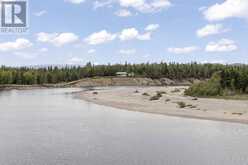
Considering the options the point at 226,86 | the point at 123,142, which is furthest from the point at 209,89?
the point at 123,142

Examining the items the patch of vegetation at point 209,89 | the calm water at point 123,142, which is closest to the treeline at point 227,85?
the patch of vegetation at point 209,89

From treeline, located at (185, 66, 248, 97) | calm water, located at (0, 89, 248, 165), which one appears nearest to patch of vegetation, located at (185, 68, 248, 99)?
treeline, located at (185, 66, 248, 97)

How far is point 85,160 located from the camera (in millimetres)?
25000

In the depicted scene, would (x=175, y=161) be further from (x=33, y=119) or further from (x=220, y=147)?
(x=33, y=119)

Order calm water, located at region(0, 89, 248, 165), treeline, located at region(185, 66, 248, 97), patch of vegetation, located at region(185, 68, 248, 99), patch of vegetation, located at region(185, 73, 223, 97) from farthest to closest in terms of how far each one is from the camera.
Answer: treeline, located at region(185, 66, 248, 97) → patch of vegetation, located at region(185, 73, 223, 97) → patch of vegetation, located at region(185, 68, 248, 99) → calm water, located at region(0, 89, 248, 165)

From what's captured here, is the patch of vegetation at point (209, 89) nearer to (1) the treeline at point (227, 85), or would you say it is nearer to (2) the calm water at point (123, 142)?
(1) the treeline at point (227, 85)

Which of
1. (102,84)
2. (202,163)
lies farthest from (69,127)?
(102,84)

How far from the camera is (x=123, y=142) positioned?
3106cm

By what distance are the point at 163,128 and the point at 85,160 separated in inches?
601

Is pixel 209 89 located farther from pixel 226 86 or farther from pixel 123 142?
pixel 123 142

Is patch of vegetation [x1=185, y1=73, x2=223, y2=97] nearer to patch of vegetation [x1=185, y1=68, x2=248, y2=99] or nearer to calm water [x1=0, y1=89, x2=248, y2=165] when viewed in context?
patch of vegetation [x1=185, y1=68, x2=248, y2=99]

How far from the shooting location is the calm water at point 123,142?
992 inches

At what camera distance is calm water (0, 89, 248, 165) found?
25188 mm

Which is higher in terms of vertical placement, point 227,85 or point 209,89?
point 227,85
